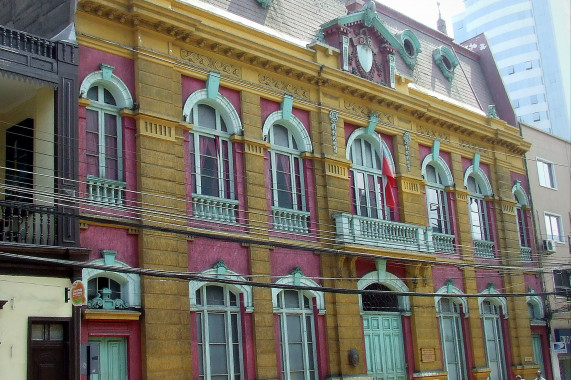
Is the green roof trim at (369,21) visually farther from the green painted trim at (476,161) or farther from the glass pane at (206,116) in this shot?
the glass pane at (206,116)

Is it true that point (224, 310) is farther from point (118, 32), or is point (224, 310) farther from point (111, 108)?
point (118, 32)

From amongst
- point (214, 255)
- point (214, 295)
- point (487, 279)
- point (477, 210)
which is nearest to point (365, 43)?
point (477, 210)

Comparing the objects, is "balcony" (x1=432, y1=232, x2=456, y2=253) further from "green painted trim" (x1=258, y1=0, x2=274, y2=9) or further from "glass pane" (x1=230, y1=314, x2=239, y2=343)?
"green painted trim" (x1=258, y1=0, x2=274, y2=9)

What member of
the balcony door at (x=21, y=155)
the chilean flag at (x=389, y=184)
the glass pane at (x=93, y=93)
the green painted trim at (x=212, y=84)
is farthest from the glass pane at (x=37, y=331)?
the chilean flag at (x=389, y=184)

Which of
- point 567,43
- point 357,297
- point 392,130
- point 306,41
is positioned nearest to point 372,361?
point 357,297

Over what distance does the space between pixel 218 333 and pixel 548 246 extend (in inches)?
657

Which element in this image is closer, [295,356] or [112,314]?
[112,314]

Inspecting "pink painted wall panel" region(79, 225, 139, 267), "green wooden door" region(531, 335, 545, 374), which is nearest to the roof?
"pink painted wall panel" region(79, 225, 139, 267)

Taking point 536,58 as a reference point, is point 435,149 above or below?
below

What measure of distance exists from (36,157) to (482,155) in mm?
17598

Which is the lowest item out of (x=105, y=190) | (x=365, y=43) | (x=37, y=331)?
(x=37, y=331)

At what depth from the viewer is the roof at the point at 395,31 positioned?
23.0m

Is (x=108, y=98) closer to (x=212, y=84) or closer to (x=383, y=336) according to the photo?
(x=212, y=84)

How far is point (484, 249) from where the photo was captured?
94.0 feet
